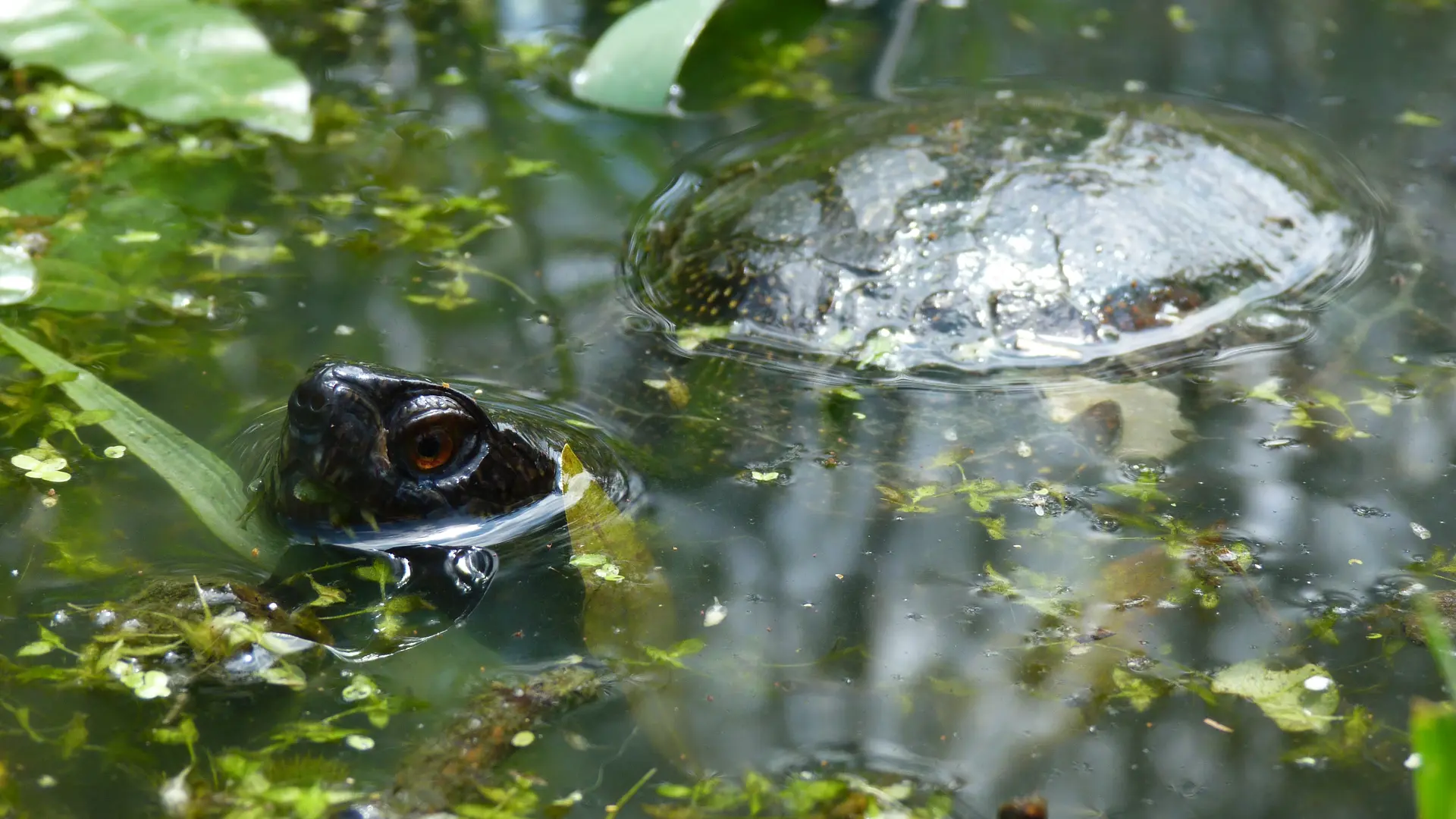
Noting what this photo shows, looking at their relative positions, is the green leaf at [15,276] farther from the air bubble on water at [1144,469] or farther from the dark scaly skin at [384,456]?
the air bubble on water at [1144,469]

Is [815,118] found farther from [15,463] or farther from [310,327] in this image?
[15,463]

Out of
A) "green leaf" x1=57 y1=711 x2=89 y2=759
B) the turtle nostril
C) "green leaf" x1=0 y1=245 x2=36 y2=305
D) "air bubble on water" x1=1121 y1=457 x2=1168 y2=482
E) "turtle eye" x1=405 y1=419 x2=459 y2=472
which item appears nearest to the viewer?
"green leaf" x1=57 y1=711 x2=89 y2=759

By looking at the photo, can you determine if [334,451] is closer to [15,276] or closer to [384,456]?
[384,456]

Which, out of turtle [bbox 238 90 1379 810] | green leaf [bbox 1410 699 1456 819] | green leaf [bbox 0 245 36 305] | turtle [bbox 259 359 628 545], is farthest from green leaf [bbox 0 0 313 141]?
green leaf [bbox 1410 699 1456 819]

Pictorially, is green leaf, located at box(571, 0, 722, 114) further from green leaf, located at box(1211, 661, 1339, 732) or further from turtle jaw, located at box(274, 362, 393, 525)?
green leaf, located at box(1211, 661, 1339, 732)

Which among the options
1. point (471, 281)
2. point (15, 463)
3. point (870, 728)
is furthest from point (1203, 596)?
Result: point (15, 463)

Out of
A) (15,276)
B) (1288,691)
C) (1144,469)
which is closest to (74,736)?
(15,276)
